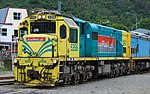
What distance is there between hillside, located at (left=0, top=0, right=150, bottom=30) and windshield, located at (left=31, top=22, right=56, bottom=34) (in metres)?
79.9

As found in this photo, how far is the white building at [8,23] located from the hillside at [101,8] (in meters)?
29.5

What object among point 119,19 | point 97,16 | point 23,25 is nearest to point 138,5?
point 119,19

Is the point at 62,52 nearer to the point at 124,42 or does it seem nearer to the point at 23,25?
the point at 23,25

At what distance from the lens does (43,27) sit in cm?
1853

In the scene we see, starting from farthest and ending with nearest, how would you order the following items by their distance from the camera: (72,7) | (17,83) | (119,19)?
(119,19) < (72,7) < (17,83)

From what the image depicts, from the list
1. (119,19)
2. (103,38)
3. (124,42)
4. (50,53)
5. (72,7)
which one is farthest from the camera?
(119,19)

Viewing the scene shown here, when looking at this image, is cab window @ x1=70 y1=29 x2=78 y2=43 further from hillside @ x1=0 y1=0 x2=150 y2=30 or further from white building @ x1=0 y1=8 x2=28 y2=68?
→ hillside @ x1=0 y1=0 x2=150 y2=30

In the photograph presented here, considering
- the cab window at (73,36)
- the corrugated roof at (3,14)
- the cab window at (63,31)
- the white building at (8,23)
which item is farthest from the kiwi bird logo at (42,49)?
the corrugated roof at (3,14)

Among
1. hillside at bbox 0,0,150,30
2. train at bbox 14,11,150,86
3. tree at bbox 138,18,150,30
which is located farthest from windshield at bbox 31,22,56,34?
tree at bbox 138,18,150,30

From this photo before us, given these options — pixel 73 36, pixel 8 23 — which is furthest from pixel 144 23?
pixel 73 36

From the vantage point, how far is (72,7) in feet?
343

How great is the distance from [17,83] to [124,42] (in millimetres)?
13840

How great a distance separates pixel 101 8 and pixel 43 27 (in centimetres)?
9971

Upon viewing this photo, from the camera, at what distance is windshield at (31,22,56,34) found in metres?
18.3
